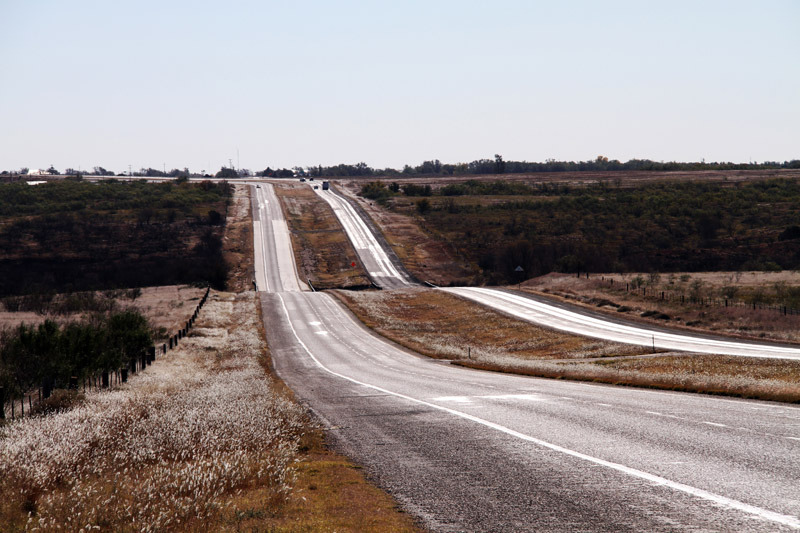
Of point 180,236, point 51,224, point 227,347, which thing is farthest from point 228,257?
point 227,347

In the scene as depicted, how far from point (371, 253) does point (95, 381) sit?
77507 mm

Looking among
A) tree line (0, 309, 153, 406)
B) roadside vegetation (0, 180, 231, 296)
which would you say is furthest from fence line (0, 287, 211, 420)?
roadside vegetation (0, 180, 231, 296)

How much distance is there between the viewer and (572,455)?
10734 millimetres

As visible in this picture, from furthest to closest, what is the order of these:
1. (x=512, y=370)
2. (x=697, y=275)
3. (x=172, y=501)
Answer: (x=697, y=275), (x=512, y=370), (x=172, y=501)

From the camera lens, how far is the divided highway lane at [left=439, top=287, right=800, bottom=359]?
36.4 m

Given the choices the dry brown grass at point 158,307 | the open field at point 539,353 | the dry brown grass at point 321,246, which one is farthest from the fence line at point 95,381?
the dry brown grass at point 321,246

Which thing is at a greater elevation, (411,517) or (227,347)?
(411,517)

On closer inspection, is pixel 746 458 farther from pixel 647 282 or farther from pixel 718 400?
pixel 647 282

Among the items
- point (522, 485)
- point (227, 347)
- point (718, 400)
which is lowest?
point (227, 347)

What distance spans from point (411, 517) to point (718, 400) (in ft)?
40.7

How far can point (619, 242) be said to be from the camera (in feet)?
327

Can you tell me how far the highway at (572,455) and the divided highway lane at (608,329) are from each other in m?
18.3

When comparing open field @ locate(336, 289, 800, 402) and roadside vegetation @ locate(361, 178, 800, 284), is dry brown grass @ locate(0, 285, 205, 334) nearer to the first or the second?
open field @ locate(336, 289, 800, 402)

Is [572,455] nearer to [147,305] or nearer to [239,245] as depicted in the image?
[147,305]
